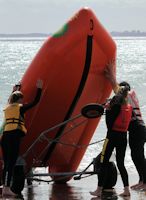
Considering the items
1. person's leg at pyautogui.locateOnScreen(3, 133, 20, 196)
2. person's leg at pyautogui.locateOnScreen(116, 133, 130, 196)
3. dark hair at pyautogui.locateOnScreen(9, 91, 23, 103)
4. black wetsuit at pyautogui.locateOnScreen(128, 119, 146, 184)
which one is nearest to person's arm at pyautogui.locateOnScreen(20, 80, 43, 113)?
dark hair at pyautogui.locateOnScreen(9, 91, 23, 103)

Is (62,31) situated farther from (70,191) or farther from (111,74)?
(70,191)

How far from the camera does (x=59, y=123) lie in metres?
9.24

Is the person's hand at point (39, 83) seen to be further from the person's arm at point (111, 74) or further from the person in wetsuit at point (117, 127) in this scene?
the person in wetsuit at point (117, 127)

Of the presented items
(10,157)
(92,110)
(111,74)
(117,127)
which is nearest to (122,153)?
(117,127)

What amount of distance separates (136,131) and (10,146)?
5.20 feet

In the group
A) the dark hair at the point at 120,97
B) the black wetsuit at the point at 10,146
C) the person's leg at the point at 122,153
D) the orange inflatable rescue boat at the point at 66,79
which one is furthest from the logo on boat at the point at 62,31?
the person's leg at the point at 122,153

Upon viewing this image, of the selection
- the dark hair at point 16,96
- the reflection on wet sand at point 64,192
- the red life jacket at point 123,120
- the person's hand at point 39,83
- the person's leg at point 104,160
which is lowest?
the reflection on wet sand at point 64,192

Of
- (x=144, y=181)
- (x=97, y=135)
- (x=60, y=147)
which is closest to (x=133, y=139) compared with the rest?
(x=144, y=181)

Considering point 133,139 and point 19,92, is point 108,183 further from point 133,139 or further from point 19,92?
point 19,92

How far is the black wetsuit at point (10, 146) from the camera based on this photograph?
8.37m

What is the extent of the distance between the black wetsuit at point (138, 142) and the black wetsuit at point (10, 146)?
129 cm

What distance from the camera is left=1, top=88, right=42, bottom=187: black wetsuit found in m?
8.37

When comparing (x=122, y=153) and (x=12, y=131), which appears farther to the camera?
(x=122, y=153)

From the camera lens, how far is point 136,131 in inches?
350
